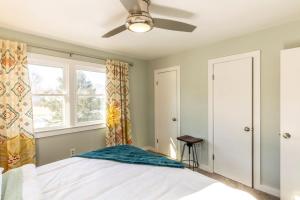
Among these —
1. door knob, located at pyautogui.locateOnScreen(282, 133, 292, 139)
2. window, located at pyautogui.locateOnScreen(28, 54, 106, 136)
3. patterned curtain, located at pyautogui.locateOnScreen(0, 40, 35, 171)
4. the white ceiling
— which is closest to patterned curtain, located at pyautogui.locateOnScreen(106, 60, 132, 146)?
window, located at pyautogui.locateOnScreen(28, 54, 106, 136)

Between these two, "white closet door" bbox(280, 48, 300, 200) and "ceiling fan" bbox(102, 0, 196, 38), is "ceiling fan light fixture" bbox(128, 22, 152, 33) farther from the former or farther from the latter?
"white closet door" bbox(280, 48, 300, 200)

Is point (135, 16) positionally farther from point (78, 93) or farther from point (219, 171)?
point (219, 171)

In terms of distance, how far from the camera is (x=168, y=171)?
1.64 meters

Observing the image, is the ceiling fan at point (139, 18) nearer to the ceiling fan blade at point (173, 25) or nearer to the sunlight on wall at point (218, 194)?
the ceiling fan blade at point (173, 25)

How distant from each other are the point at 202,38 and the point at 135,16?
1591mm

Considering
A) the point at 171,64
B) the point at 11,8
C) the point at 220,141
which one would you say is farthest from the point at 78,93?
the point at 220,141

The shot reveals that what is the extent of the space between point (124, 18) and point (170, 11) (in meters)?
0.59

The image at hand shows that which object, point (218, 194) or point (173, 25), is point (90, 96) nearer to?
point (173, 25)

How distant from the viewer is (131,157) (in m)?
1.97

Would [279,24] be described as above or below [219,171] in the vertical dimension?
above

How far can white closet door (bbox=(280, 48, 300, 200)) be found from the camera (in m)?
1.99

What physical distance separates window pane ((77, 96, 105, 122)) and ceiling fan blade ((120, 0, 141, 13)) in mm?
2190

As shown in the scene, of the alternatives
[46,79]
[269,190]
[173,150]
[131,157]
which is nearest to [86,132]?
[46,79]

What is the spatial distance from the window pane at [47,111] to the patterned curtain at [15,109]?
8.1 inches
